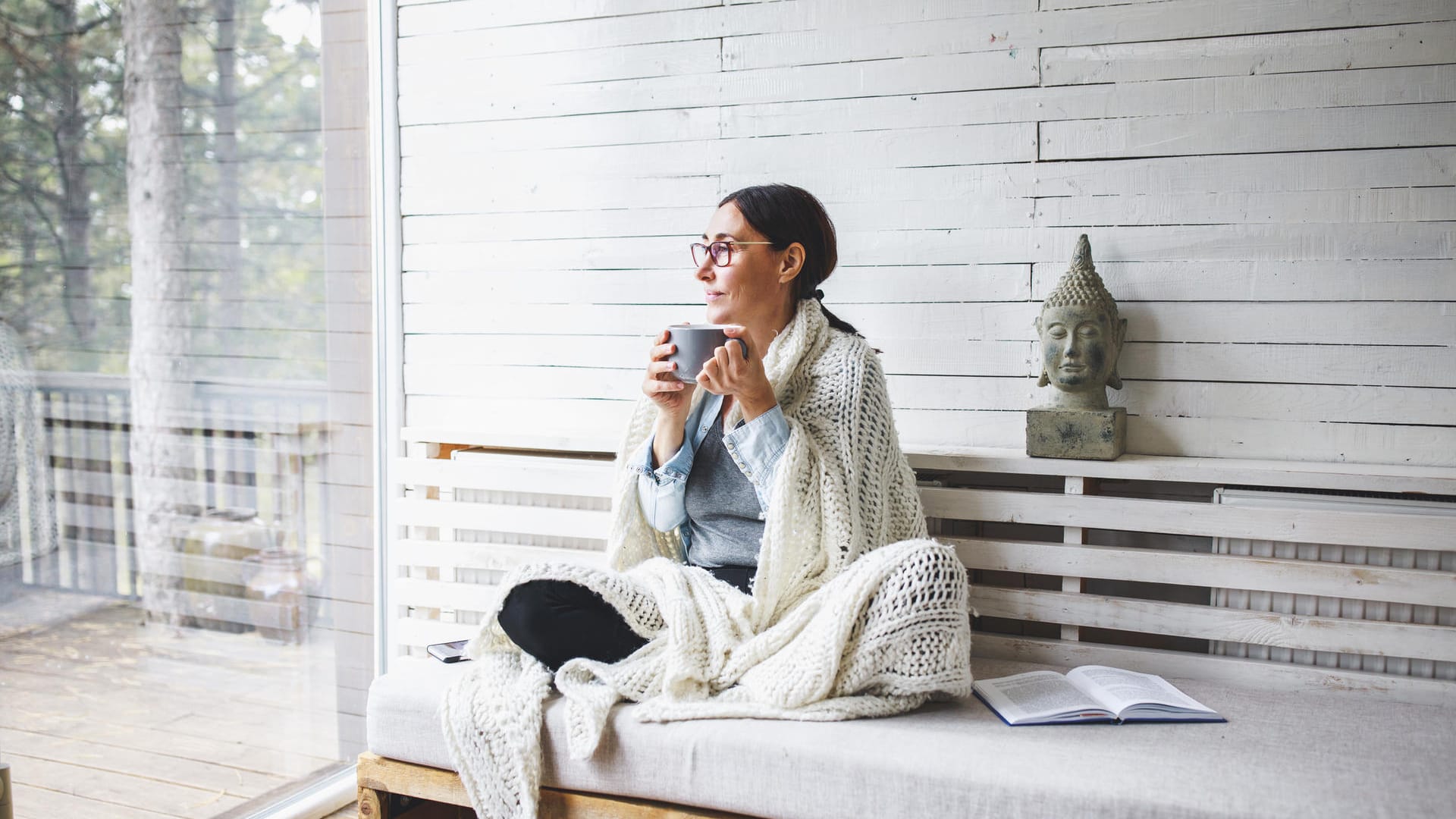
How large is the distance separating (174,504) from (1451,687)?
2.32 metres

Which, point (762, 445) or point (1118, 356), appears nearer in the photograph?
point (762, 445)

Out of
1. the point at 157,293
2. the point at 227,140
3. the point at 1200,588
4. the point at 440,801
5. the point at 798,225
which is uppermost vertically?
the point at 227,140

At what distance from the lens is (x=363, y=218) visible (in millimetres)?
2662

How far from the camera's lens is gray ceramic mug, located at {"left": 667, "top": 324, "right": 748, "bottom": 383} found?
5.87ft

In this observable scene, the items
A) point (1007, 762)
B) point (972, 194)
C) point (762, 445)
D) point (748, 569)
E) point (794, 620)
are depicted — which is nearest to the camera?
point (1007, 762)

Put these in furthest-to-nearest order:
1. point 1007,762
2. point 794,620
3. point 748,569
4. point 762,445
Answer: point 748,569 → point 762,445 → point 794,620 → point 1007,762

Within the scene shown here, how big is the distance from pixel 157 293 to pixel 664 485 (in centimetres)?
100

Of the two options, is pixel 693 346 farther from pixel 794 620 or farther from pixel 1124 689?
pixel 1124 689

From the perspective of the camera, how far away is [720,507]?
2012 mm

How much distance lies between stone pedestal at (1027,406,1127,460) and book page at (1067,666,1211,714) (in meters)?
0.39

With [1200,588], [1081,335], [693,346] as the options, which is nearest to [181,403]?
[693,346]

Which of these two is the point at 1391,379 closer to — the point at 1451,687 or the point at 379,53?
the point at 1451,687

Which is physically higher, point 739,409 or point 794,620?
point 739,409

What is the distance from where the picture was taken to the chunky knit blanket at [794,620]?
1665 mm
